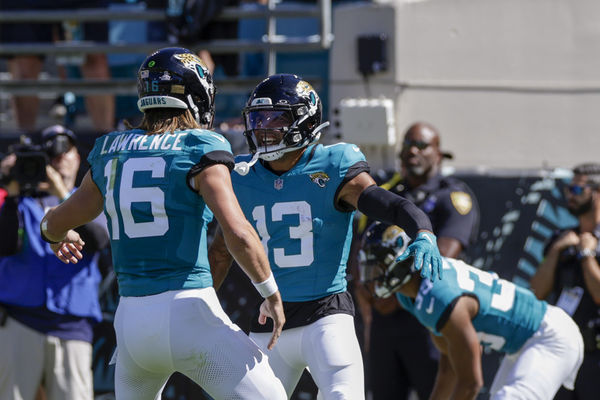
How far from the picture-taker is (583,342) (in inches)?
237

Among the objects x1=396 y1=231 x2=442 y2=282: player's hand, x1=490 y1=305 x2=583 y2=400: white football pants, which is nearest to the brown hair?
x1=396 y1=231 x2=442 y2=282: player's hand

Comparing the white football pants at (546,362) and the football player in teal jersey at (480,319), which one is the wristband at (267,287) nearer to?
the football player in teal jersey at (480,319)


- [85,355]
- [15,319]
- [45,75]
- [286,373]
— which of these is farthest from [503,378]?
[45,75]

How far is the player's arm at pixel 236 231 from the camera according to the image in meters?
3.49

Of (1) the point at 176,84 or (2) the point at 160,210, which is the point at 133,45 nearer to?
(1) the point at 176,84

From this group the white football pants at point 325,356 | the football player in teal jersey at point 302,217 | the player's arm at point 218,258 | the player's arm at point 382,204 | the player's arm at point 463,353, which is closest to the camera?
the player's arm at point 382,204

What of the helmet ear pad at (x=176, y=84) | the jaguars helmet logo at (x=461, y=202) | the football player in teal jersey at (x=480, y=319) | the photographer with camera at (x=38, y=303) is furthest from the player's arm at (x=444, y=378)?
the helmet ear pad at (x=176, y=84)

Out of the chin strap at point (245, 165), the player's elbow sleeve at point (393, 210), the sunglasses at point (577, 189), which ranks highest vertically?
the chin strap at point (245, 165)

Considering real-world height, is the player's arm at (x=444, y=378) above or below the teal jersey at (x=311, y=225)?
below

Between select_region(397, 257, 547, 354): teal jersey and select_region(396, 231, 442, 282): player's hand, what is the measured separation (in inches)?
52.4

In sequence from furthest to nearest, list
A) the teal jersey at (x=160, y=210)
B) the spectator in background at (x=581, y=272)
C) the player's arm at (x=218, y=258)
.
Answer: the spectator in background at (x=581, y=272)
the player's arm at (x=218, y=258)
the teal jersey at (x=160, y=210)

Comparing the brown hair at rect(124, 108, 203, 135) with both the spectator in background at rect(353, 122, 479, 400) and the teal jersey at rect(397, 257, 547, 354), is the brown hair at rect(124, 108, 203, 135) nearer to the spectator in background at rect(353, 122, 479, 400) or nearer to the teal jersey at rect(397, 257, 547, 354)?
the teal jersey at rect(397, 257, 547, 354)

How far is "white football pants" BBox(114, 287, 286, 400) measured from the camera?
353cm

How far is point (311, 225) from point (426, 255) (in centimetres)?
71
